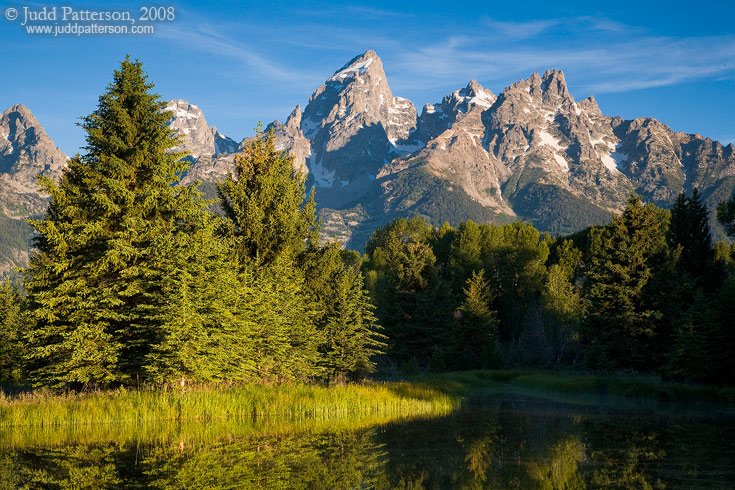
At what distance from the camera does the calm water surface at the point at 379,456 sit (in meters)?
12.3

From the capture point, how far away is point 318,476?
1272 centimetres

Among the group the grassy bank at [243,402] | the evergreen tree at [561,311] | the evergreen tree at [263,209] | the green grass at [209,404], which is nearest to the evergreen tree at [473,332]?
the evergreen tree at [561,311]

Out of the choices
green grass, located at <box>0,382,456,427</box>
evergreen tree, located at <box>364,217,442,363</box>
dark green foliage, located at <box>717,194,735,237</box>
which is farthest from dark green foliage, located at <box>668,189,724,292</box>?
green grass, located at <box>0,382,456,427</box>

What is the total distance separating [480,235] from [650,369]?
4406cm

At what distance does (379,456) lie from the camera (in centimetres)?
1512

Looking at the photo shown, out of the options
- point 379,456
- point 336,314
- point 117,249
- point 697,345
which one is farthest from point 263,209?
point 697,345

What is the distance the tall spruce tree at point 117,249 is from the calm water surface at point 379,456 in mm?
5566

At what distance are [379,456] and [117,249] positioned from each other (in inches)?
547

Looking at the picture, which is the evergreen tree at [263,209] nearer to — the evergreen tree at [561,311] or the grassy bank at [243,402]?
the grassy bank at [243,402]

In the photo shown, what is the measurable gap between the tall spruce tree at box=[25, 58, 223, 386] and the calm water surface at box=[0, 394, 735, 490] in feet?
18.3

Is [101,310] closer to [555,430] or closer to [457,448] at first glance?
[457,448]

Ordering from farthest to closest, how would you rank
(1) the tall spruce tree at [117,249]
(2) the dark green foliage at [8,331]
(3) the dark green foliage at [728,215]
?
1. (2) the dark green foliage at [8,331]
2. (3) the dark green foliage at [728,215]
3. (1) the tall spruce tree at [117,249]

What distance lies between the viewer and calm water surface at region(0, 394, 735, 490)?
Answer: 40.4 ft

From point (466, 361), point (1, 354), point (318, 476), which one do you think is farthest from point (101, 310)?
point (466, 361)
